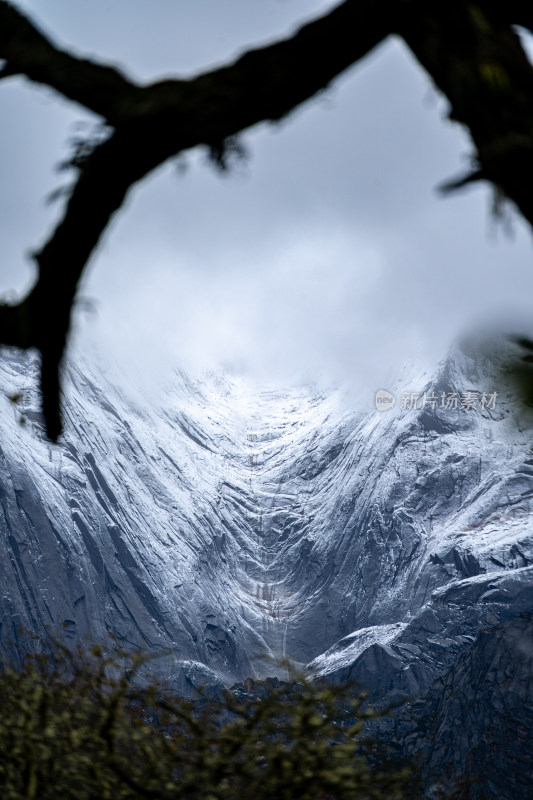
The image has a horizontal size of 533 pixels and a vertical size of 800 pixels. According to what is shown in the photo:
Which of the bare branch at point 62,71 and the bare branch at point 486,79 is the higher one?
the bare branch at point 62,71

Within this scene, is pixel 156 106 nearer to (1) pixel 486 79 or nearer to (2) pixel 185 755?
(1) pixel 486 79

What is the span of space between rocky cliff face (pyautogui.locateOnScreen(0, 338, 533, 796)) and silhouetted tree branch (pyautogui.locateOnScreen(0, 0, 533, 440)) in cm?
9316

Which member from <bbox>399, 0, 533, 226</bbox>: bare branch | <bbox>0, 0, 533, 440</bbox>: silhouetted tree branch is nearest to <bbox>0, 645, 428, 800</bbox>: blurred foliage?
<bbox>0, 0, 533, 440</bbox>: silhouetted tree branch

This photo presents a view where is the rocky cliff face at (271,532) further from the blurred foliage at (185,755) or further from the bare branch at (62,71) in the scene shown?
the bare branch at (62,71)

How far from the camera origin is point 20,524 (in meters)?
100

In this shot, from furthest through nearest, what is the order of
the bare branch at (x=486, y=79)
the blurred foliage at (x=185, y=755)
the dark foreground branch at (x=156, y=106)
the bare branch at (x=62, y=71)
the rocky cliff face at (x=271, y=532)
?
1. the rocky cliff face at (x=271, y=532)
2. the blurred foliage at (x=185, y=755)
3. the bare branch at (x=62, y=71)
4. the dark foreground branch at (x=156, y=106)
5. the bare branch at (x=486, y=79)

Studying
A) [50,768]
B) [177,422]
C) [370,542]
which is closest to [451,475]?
[370,542]

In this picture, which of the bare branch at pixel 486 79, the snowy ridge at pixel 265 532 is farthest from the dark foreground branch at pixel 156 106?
the snowy ridge at pixel 265 532

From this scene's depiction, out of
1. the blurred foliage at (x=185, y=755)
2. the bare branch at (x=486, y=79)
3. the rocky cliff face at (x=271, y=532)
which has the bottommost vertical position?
the rocky cliff face at (x=271, y=532)

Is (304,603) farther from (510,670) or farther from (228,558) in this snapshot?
(510,670)

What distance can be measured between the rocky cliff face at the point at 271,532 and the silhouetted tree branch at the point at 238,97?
93.2 meters

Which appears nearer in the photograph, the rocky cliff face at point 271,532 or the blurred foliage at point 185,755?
the blurred foliage at point 185,755

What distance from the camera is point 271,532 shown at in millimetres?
134375

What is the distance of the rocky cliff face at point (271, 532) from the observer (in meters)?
102
